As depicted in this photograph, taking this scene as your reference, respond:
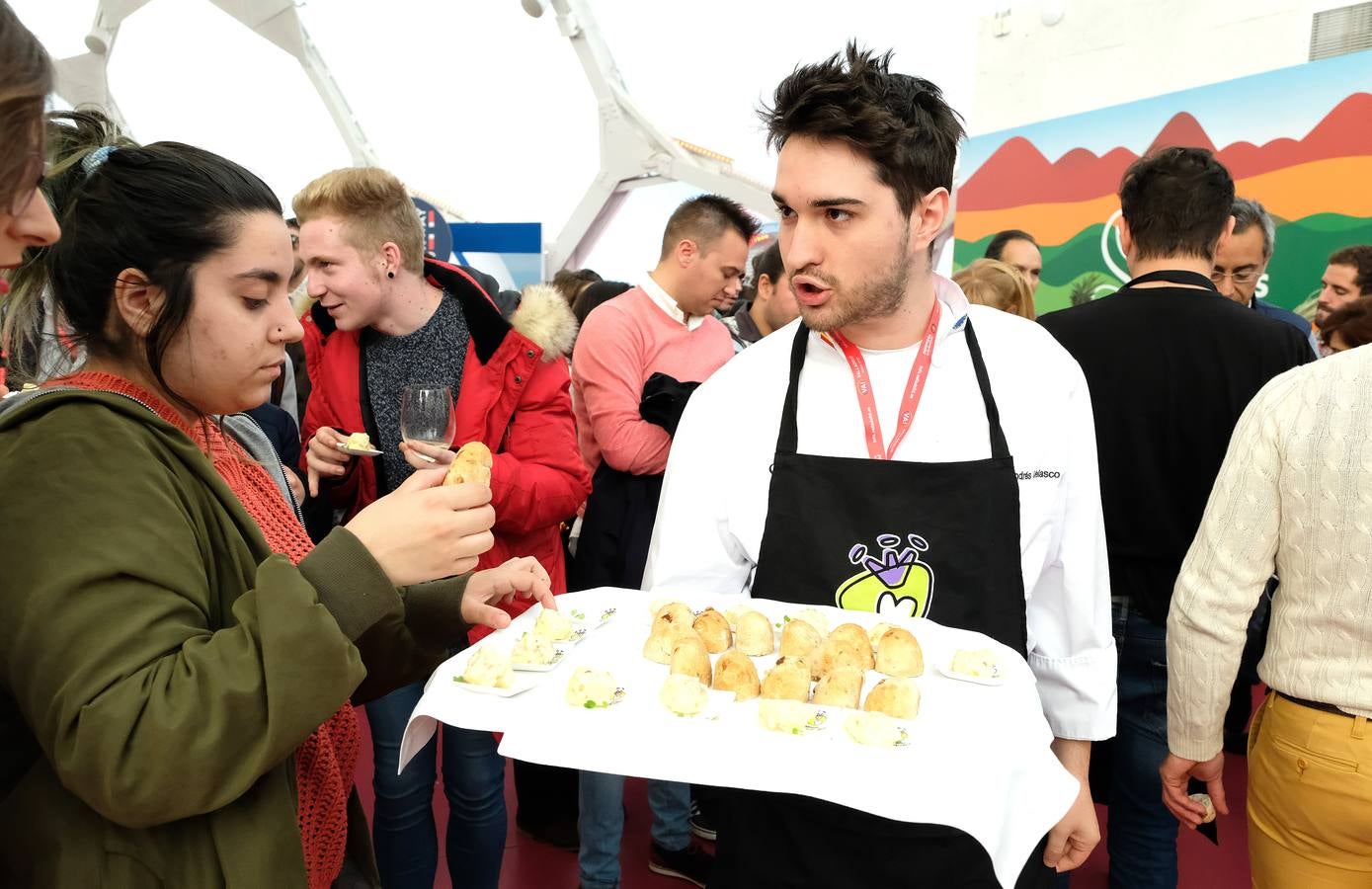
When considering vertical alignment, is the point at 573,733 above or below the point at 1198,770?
above

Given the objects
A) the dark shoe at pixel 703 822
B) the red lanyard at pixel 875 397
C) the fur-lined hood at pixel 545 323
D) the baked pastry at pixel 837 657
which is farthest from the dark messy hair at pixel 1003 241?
the baked pastry at pixel 837 657

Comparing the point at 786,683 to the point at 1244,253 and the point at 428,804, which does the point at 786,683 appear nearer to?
the point at 428,804

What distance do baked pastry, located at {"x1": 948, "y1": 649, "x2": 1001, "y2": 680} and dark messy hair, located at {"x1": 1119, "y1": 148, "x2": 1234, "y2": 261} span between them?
6.11 ft

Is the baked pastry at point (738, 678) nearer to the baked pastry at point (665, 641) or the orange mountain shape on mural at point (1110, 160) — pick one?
the baked pastry at point (665, 641)

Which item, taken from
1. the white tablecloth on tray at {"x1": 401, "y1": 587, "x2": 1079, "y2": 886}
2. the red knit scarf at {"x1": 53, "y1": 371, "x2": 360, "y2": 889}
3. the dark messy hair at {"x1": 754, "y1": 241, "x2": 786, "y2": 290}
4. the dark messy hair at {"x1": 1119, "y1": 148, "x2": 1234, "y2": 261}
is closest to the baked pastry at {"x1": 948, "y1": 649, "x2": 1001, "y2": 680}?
the white tablecloth on tray at {"x1": 401, "y1": 587, "x2": 1079, "y2": 886}

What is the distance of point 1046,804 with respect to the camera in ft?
3.99

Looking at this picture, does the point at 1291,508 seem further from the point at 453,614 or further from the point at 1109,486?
the point at 453,614

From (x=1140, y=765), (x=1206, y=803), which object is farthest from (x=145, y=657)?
(x=1140, y=765)

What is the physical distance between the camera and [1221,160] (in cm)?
598

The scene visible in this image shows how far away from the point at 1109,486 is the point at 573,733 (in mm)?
2017

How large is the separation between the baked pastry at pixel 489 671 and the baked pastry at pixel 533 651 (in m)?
0.03

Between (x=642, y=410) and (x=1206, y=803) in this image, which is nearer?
(x=1206, y=803)

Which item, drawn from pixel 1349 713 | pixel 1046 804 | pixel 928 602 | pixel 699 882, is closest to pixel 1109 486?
pixel 1349 713

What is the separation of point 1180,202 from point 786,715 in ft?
7.23
